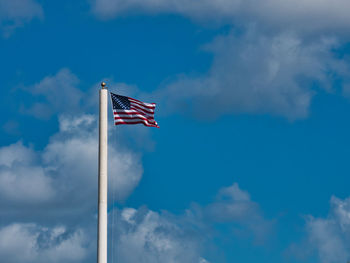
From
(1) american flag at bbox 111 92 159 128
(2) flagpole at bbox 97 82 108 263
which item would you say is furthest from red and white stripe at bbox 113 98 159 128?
(2) flagpole at bbox 97 82 108 263

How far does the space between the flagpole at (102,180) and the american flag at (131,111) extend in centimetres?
103

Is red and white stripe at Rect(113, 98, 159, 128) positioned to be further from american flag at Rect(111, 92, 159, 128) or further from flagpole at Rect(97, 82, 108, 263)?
flagpole at Rect(97, 82, 108, 263)

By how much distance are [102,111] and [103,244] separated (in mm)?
11202

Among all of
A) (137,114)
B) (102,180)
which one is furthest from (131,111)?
(102,180)

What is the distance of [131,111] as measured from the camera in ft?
239

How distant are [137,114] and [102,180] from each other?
6.33m

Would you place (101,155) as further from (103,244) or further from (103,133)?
(103,244)

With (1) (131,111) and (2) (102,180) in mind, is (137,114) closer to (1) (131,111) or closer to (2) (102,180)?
(1) (131,111)

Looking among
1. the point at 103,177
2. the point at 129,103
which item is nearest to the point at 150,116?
the point at 129,103

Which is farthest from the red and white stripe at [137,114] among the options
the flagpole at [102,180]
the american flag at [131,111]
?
the flagpole at [102,180]

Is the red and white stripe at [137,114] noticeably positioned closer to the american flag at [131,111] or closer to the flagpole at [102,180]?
the american flag at [131,111]

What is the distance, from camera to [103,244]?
70.6 m

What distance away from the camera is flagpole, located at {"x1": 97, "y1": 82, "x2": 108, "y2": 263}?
232 ft

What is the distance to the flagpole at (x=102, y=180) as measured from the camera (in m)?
70.6
